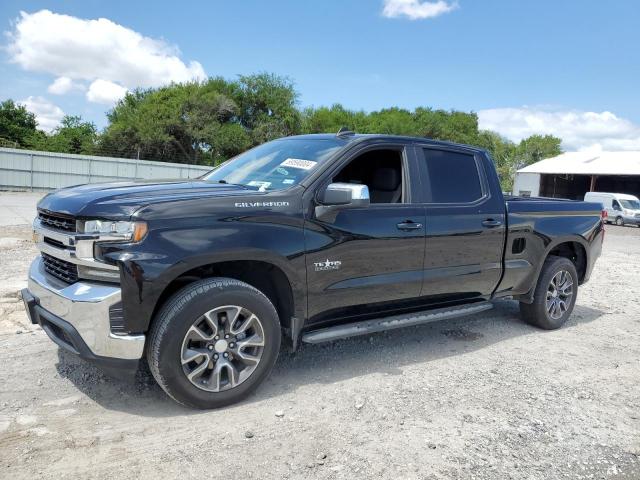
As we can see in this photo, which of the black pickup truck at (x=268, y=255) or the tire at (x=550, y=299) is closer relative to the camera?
the black pickup truck at (x=268, y=255)

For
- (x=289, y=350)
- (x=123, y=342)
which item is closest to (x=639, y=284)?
(x=289, y=350)

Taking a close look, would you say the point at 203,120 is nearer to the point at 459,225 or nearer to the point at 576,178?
the point at 576,178

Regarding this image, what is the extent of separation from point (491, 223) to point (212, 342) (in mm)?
2910

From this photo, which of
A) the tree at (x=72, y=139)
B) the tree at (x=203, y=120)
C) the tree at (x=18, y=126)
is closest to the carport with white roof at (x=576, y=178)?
the tree at (x=203, y=120)

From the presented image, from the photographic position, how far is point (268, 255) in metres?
3.62

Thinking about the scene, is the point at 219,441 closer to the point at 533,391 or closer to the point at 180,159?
the point at 533,391

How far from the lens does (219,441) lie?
317cm

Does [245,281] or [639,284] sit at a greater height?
[245,281]

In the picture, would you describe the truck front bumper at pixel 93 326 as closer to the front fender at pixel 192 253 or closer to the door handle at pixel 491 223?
the front fender at pixel 192 253

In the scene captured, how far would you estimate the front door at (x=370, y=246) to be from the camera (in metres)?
3.92

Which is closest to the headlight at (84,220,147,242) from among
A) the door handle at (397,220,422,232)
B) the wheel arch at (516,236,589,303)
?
the door handle at (397,220,422,232)

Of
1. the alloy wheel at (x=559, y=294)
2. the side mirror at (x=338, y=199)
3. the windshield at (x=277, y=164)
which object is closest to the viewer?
the side mirror at (x=338, y=199)

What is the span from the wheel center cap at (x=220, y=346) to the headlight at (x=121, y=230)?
33.3 inches

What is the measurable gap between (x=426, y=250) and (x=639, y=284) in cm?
661
